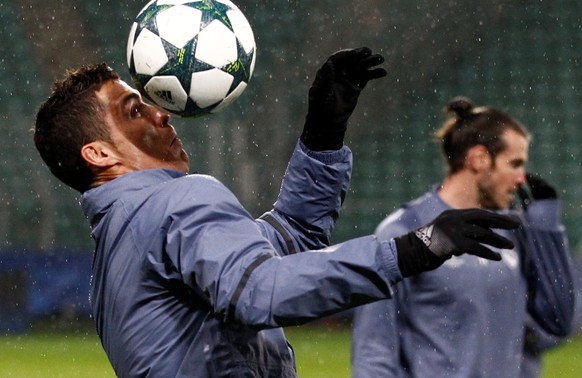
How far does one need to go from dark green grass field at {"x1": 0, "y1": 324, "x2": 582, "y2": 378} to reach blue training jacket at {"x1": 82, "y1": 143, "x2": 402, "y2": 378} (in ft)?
20.3

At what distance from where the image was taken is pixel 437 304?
4.02m

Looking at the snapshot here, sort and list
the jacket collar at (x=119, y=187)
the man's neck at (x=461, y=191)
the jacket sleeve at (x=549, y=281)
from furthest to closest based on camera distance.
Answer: the man's neck at (x=461, y=191), the jacket sleeve at (x=549, y=281), the jacket collar at (x=119, y=187)

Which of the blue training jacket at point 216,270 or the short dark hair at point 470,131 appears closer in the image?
the blue training jacket at point 216,270

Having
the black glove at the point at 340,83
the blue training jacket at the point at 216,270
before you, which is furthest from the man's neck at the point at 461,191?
the black glove at the point at 340,83

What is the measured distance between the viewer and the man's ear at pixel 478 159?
4488mm

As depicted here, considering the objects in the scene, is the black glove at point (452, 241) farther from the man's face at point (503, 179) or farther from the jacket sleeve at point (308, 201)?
the man's face at point (503, 179)

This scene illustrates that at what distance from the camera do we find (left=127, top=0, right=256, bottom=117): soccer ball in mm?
3322

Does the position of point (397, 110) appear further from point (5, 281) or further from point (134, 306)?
point (134, 306)

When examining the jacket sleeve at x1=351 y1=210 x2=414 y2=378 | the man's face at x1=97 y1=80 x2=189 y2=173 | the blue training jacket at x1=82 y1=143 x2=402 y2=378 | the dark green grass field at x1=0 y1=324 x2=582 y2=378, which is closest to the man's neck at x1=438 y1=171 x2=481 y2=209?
the jacket sleeve at x1=351 y1=210 x2=414 y2=378

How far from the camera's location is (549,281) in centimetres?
421

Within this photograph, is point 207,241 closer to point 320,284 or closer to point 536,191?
point 320,284

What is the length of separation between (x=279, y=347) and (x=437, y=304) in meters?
1.26

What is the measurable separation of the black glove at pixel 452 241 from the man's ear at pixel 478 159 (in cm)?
212

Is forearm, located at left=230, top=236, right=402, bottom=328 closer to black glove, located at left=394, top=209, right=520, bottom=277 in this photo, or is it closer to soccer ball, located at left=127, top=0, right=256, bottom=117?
black glove, located at left=394, top=209, right=520, bottom=277
